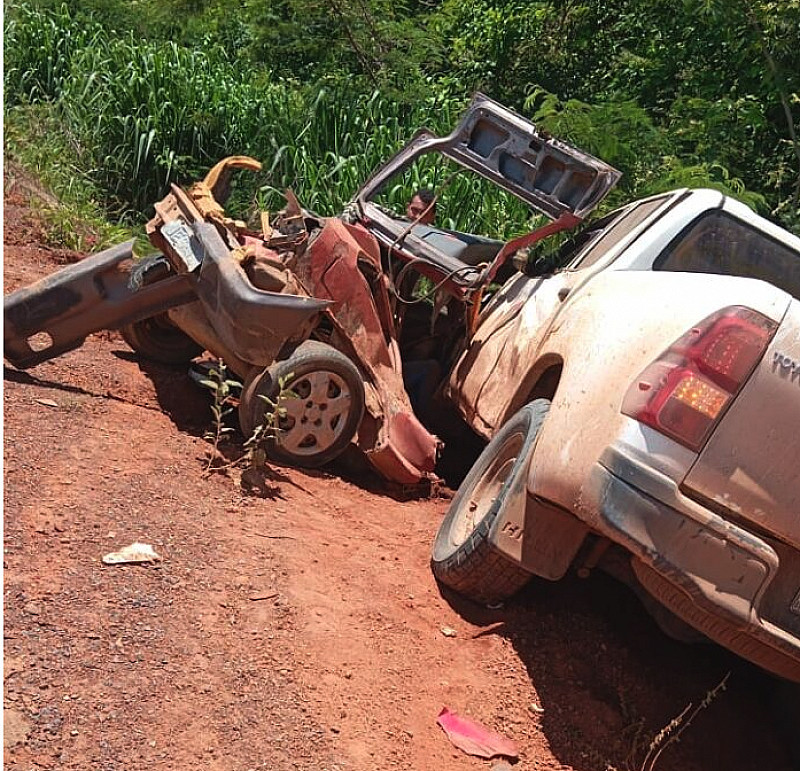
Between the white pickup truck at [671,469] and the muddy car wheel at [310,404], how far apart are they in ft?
3.69

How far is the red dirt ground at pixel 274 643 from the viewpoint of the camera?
9.66ft

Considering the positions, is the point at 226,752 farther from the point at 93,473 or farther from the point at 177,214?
the point at 177,214

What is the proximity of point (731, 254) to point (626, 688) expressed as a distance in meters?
1.93

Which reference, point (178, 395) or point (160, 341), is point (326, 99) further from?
point (178, 395)

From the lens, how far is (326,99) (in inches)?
429

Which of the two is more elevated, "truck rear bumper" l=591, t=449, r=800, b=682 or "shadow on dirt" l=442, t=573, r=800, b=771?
"truck rear bumper" l=591, t=449, r=800, b=682

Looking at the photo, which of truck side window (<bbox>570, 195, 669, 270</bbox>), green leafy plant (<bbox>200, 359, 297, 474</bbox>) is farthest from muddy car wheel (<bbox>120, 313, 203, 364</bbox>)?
truck side window (<bbox>570, 195, 669, 270</bbox>)

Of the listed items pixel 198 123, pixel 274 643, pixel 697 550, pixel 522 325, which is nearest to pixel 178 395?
pixel 522 325

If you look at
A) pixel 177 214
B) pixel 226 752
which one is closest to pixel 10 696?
pixel 226 752

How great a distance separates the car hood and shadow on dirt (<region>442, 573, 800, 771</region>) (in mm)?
2316

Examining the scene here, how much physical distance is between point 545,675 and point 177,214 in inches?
118

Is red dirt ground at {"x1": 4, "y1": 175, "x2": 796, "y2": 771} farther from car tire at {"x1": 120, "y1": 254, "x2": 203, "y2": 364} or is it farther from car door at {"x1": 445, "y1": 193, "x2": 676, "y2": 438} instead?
car tire at {"x1": 120, "y1": 254, "x2": 203, "y2": 364}

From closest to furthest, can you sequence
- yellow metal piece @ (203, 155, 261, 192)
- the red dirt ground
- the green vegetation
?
the red dirt ground → yellow metal piece @ (203, 155, 261, 192) → the green vegetation

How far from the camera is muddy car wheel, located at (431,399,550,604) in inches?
153
